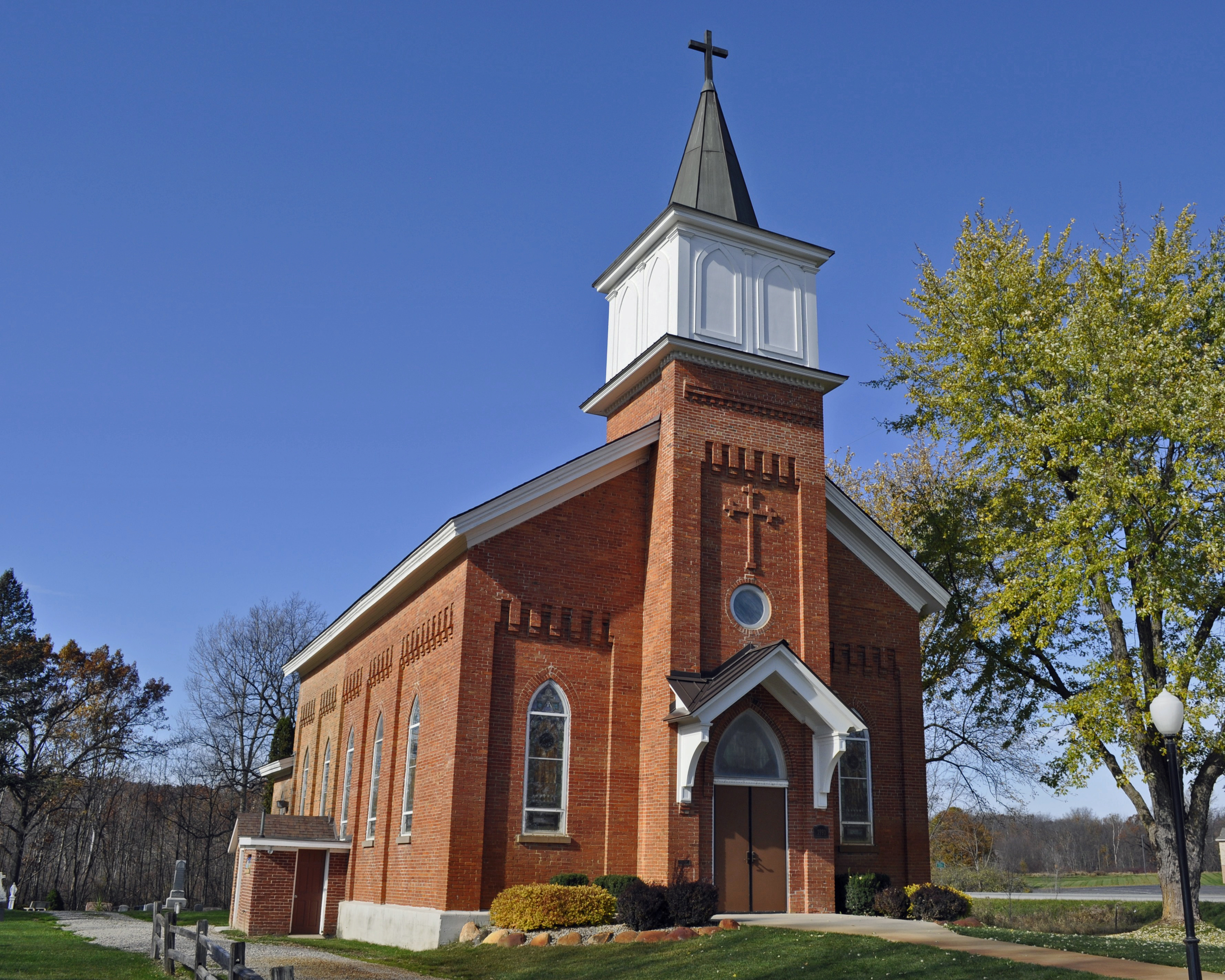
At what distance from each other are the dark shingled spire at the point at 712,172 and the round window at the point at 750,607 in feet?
26.9

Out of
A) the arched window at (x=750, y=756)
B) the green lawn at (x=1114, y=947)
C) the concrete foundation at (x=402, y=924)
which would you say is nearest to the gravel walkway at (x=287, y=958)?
the concrete foundation at (x=402, y=924)

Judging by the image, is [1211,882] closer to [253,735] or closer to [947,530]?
[947,530]

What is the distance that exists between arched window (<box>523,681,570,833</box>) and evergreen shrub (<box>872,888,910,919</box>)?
6016mm

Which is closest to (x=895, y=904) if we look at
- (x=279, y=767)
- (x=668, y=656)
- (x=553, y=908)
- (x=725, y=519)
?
(x=668, y=656)

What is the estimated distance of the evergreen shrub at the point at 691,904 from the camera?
1748cm

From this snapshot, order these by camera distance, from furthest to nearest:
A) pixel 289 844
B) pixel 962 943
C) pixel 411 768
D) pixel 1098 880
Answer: pixel 1098 880 → pixel 289 844 → pixel 411 768 → pixel 962 943

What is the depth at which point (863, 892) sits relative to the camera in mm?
20484

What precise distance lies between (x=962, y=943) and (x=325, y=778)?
21.2m

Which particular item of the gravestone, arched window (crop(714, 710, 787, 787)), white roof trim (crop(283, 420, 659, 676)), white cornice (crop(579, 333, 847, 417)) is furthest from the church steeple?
the gravestone

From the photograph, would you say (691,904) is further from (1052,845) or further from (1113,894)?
(1052,845)

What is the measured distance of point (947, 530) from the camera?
2808 cm

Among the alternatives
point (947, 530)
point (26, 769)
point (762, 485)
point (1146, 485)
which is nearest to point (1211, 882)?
point (947, 530)

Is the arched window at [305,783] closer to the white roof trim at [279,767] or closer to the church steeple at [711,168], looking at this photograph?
→ the white roof trim at [279,767]

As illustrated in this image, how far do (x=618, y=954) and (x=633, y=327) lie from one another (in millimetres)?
13776
